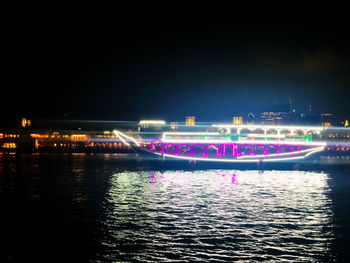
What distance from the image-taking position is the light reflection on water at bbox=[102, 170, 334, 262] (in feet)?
49.6

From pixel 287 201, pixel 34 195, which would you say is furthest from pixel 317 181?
pixel 34 195

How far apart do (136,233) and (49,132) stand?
150985 mm

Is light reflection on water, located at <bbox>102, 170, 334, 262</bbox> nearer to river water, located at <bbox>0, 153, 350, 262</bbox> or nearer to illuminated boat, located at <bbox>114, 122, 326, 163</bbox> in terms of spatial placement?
river water, located at <bbox>0, 153, 350, 262</bbox>

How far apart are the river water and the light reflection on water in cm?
4

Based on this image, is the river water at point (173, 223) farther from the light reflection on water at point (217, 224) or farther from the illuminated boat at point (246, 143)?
the illuminated boat at point (246, 143)

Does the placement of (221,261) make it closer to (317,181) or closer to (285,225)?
(285,225)

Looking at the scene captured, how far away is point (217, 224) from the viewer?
19547mm

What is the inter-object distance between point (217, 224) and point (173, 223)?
1.99 m

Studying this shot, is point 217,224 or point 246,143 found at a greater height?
point 246,143

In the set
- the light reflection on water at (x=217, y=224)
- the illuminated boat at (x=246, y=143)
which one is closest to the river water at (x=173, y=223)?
the light reflection on water at (x=217, y=224)

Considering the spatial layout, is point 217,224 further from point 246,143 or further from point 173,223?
point 246,143

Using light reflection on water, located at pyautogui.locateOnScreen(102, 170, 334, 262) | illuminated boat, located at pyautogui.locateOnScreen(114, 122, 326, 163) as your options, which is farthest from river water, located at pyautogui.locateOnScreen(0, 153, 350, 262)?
illuminated boat, located at pyautogui.locateOnScreen(114, 122, 326, 163)

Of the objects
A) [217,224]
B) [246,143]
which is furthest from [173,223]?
[246,143]

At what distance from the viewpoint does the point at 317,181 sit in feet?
132
